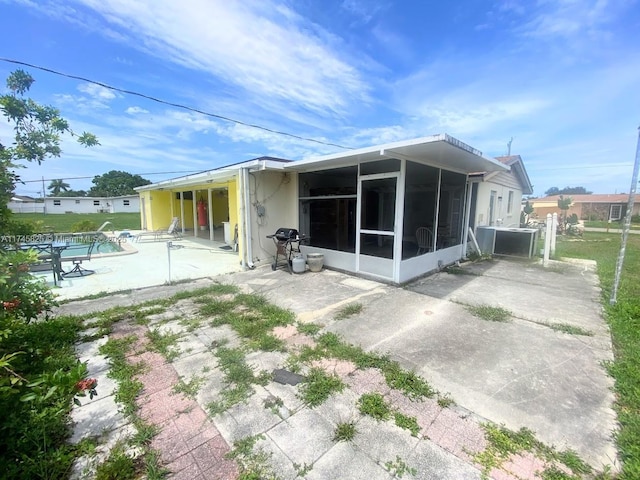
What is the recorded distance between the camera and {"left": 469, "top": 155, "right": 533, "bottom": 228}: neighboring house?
340 inches

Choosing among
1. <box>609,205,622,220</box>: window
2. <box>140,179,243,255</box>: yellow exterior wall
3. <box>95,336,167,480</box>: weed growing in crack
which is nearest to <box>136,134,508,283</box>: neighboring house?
<box>95,336,167,480</box>: weed growing in crack

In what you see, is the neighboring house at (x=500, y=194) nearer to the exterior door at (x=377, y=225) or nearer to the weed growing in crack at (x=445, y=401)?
the exterior door at (x=377, y=225)

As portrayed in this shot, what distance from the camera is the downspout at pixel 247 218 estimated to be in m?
6.54

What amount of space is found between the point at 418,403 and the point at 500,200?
35.4 ft

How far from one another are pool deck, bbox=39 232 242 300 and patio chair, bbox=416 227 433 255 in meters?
4.49

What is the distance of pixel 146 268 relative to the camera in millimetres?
6785

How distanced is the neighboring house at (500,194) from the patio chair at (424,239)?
8.71ft

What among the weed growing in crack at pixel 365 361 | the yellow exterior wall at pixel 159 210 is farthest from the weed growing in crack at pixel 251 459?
the yellow exterior wall at pixel 159 210

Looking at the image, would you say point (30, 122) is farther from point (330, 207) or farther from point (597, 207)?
point (597, 207)

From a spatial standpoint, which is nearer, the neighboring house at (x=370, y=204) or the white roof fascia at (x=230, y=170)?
the neighboring house at (x=370, y=204)

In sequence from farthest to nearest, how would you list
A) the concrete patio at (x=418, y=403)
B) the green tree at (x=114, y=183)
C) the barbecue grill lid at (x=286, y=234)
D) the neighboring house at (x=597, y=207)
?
the green tree at (x=114, y=183)
the neighboring house at (x=597, y=207)
the barbecue grill lid at (x=286, y=234)
the concrete patio at (x=418, y=403)

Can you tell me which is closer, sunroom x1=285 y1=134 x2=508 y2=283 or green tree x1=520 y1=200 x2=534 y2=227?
sunroom x1=285 y1=134 x2=508 y2=283

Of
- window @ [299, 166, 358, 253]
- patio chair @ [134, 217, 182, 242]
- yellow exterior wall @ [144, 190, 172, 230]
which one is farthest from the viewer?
yellow exterior wall @ [144, 190, 172, 230]

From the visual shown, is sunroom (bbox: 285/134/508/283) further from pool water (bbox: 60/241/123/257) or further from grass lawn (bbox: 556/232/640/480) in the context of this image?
pool water (bbox: 60/241/123/257)
